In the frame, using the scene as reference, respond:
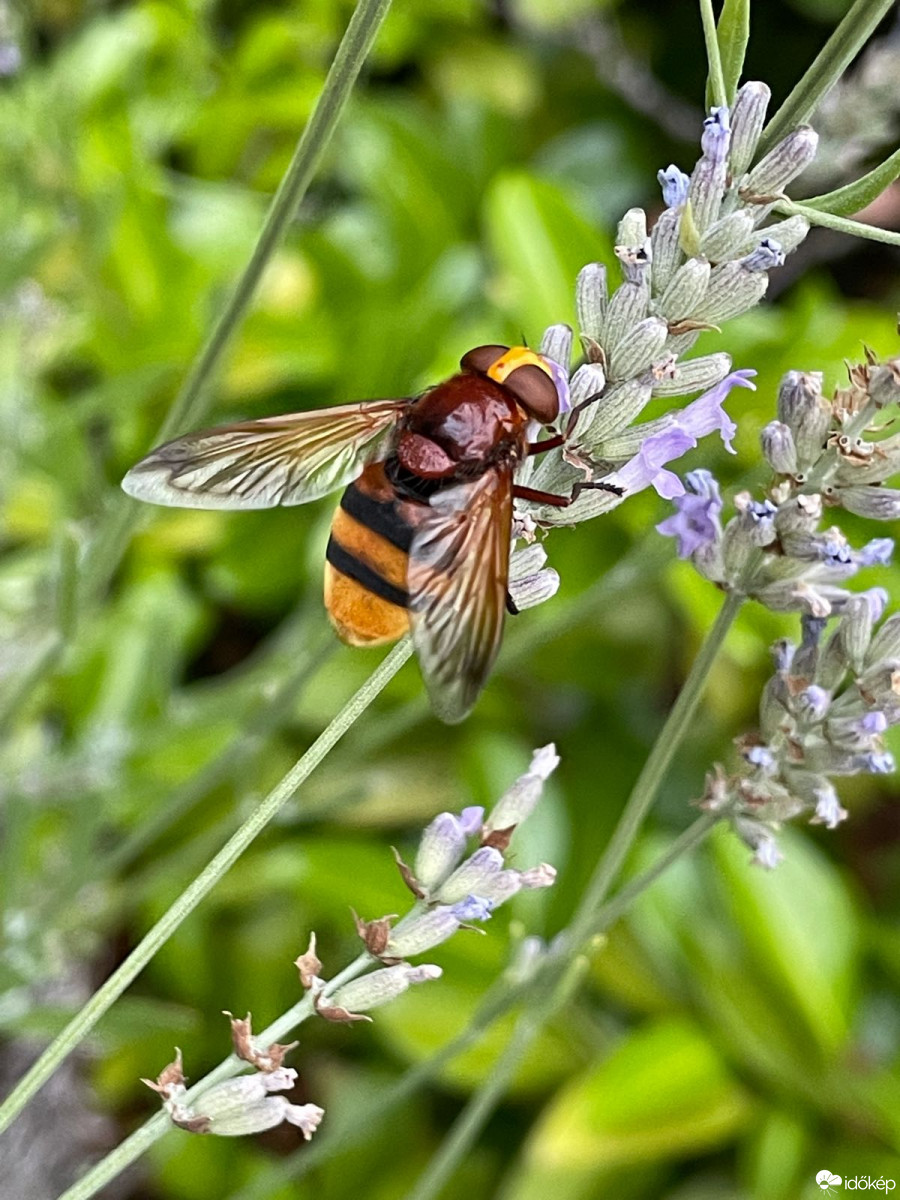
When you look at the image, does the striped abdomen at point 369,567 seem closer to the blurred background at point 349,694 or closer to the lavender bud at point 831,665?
the lavender bud at point 831,665

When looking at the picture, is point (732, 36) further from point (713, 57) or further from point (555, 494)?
point (555, 494)

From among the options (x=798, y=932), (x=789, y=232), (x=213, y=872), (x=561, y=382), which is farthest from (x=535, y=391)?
(x=798, y=932)

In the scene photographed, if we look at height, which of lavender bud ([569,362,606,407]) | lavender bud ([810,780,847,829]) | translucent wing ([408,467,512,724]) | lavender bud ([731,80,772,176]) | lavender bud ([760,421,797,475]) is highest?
lavender bud ([731,80,772,176])

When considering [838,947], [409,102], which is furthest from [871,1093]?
[409,102]

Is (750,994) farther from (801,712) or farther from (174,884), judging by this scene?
(801,712)

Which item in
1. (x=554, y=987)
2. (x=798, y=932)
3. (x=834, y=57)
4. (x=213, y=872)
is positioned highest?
(x=834, y=57)

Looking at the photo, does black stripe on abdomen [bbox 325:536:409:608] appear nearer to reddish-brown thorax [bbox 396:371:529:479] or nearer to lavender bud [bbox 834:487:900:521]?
reddish-brown thorax [bbox 396:371:529:479]

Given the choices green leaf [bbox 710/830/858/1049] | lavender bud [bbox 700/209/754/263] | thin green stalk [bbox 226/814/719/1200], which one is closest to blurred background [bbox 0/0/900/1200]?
green leaf [bbox 710/830/858/1049]
